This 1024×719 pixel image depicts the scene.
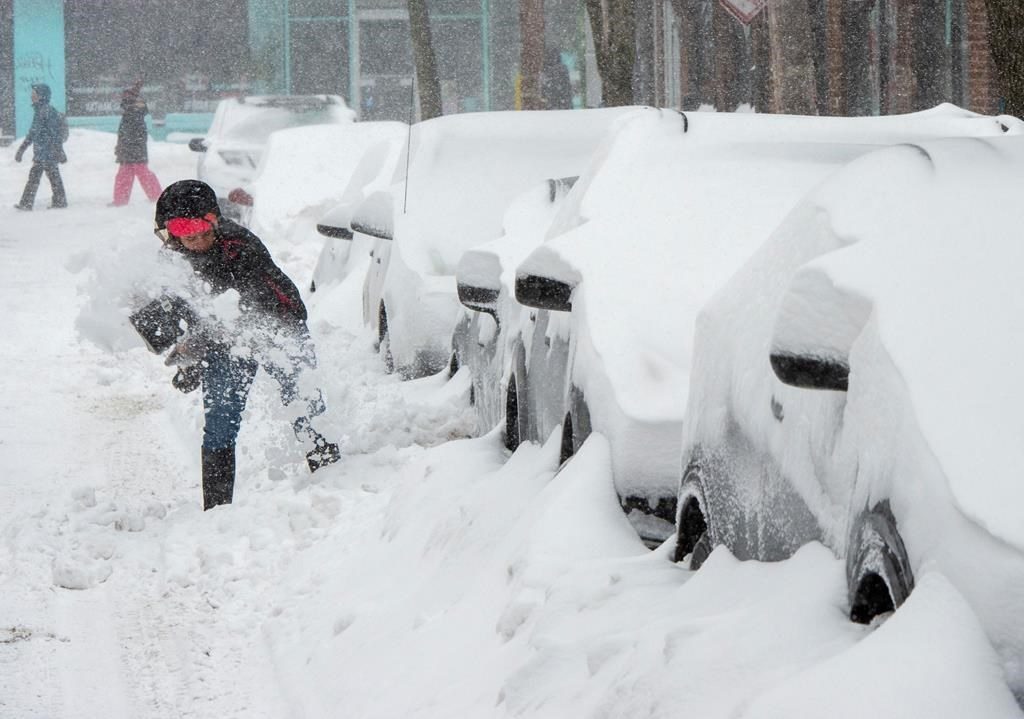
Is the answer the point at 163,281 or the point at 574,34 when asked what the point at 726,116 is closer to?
the point at 163,281

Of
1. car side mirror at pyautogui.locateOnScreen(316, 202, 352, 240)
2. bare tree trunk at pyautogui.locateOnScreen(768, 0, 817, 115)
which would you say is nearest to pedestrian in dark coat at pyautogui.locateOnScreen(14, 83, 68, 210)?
car side mirror at pyautogui.locateOnScreen(316, 202, 352, 240)

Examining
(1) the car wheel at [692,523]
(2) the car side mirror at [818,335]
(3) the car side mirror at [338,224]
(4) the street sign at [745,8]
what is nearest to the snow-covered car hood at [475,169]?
(3) the car side mirror at [338,224]

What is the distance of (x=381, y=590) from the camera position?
573cm

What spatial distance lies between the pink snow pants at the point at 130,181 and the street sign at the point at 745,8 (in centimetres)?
1390

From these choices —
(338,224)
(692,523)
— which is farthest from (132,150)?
(692,523)

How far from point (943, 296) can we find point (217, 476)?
5.02m

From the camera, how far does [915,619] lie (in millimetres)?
2426

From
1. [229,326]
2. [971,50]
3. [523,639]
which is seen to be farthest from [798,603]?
[971,50]

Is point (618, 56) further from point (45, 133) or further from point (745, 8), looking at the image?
point (45, 133)

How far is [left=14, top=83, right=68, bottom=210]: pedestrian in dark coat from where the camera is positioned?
989 inches

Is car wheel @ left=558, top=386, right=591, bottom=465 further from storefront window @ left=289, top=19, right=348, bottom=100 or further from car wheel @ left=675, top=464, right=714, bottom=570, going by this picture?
storefront window @ left=289, top=19, right=348, bottom=100

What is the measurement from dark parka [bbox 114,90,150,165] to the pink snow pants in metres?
0.09

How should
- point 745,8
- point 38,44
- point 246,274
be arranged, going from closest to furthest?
point 246,274, point 745,8, point 38,44

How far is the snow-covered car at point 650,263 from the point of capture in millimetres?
4871
